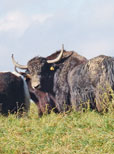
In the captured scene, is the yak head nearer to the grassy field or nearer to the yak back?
the yak back

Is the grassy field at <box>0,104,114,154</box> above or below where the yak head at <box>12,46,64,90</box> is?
below

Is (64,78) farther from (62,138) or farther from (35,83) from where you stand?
(62,138)

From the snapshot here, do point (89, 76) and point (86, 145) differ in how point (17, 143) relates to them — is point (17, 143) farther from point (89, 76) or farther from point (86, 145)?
point (89, 76)

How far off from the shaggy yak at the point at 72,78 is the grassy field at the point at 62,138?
1.65m

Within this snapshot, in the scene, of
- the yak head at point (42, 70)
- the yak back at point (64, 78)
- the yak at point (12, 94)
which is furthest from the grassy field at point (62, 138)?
the yak head at point (42, 70)

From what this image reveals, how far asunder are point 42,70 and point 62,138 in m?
4.72

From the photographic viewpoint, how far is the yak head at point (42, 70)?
938 cm

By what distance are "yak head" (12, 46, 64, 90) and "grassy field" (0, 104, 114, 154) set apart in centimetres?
339

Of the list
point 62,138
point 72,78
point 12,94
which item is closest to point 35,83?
point 12,94

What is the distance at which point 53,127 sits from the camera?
554 cm

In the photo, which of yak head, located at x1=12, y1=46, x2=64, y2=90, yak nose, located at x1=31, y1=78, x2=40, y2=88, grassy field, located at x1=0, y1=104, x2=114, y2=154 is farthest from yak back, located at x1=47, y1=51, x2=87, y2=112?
grassy field, located at x1=0, y1=104, x2=114, y2=154

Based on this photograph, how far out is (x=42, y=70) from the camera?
953 centimetres

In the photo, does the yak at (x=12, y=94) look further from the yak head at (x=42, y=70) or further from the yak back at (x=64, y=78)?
the yak back at (x=64, y=78)

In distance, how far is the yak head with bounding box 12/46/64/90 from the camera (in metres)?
9.38
